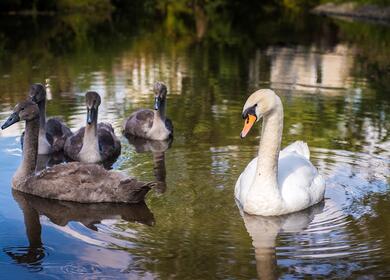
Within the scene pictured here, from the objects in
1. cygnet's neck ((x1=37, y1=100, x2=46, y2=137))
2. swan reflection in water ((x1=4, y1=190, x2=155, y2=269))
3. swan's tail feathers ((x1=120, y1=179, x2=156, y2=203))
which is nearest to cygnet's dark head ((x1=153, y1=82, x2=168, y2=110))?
cygnet's neck ((x1=37, y1=100, x2=46, y2=137))

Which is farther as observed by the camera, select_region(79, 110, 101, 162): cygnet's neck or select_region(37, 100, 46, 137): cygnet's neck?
select_region(37, 100, 46, 137): cygnet's neck

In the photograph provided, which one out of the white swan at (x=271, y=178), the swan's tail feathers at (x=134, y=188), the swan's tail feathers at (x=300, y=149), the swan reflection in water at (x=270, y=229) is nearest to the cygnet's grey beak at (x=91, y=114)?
the swan's tail feathers at (x=134, y=188)

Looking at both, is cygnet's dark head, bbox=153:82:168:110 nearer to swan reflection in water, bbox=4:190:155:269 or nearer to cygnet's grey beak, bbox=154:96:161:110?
cygnet's grey beak, bbox=154:96:161:110

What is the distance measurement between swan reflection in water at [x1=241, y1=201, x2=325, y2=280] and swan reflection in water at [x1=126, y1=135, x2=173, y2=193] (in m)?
1.99

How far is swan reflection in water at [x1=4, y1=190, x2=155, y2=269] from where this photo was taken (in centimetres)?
939

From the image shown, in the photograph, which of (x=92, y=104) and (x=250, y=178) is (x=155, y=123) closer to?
(x=92, y=104)

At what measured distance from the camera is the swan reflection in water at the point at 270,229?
8133mm

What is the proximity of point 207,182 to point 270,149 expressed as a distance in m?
1.73

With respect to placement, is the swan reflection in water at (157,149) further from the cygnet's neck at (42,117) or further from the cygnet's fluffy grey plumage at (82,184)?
the cygnet's neck at (42,117)

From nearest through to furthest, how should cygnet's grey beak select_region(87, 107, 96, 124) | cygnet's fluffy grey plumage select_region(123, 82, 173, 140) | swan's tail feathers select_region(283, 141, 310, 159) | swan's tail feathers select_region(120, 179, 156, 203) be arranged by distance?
swan's tail feathers select_region(120, 179, 156, 203) → swan's tail feathers select_region(283, 141, 310, 159) → cygnet's grey beak select_region(87, 107, 96, 124) → cygnet's fluffy grey plumage select_region(123, 82, 173, 140)

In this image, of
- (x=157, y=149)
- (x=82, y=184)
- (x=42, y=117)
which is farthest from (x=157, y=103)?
(x=82, y=184)

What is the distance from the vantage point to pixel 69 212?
994cm

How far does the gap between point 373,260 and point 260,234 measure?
1.40 meters

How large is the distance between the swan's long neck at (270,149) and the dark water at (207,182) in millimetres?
514
